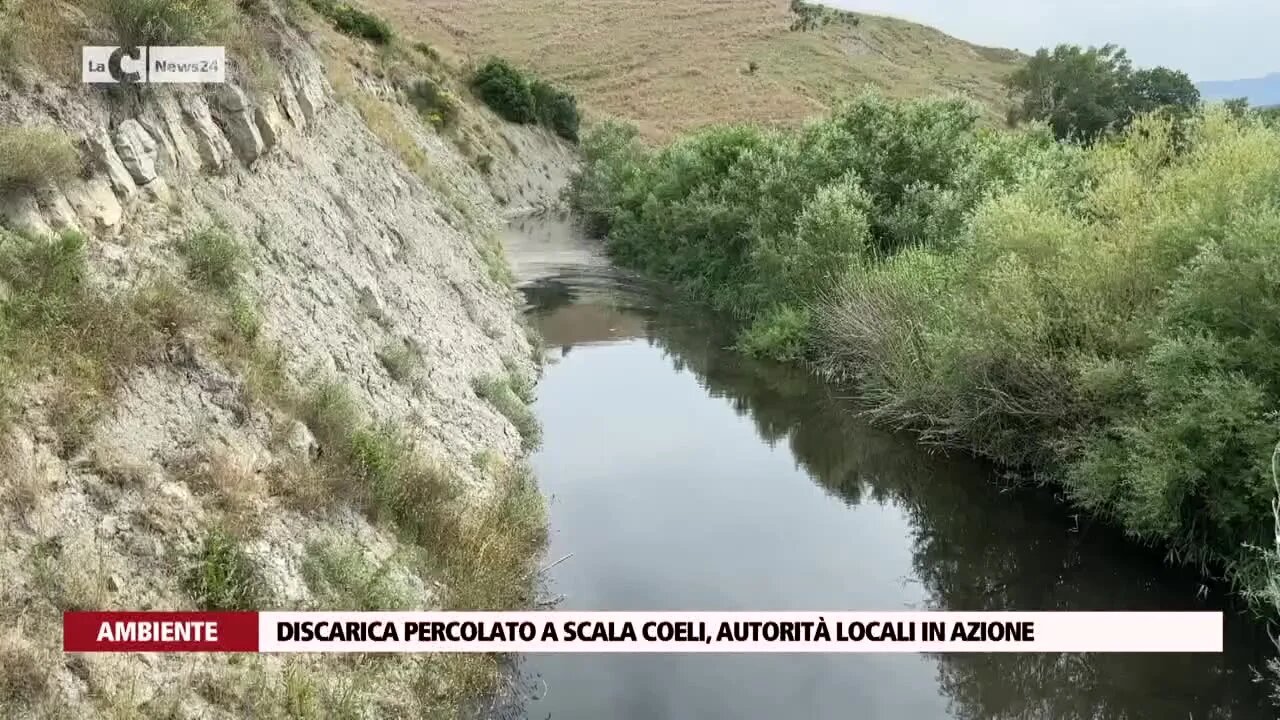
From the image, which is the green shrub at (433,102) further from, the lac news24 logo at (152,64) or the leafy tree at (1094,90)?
the lac news24 logo at (152,64)

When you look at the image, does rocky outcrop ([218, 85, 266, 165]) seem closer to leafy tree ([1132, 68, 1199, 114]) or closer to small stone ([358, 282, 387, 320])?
small stone ([358, 282, 387, 320])

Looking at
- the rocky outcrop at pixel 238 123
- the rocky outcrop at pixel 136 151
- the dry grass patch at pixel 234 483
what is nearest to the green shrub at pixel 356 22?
the rocky outcrop at pixel 238 123

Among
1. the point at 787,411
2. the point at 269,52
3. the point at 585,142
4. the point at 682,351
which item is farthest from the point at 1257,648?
the point at 585,142

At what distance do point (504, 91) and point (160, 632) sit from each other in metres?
64.4

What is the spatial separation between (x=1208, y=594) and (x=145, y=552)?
13.9 m

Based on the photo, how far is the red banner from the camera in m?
7.21

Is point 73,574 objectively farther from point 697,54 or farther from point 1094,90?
point 697,54

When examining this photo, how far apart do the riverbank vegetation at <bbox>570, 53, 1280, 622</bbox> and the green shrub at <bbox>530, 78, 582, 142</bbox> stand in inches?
1670

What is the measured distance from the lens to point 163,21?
46.0 ft

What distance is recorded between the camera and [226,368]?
10859 mm

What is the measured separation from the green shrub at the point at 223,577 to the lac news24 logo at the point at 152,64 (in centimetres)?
726

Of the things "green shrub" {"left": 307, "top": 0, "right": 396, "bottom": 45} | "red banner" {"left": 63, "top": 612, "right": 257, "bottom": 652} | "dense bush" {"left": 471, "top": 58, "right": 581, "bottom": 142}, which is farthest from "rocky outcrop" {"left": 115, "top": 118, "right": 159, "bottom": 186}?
"dense bush" {"left": 471, "top": 58, "right": 581, "bottom": 142}

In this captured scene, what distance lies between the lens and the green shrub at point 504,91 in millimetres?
68262

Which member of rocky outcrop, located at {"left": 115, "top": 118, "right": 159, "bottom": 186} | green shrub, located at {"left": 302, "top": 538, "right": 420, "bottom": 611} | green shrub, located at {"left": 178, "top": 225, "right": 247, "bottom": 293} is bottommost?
green shrub, located at {"left": 302, "top": 538, "right": 420, "bottom": 611}
